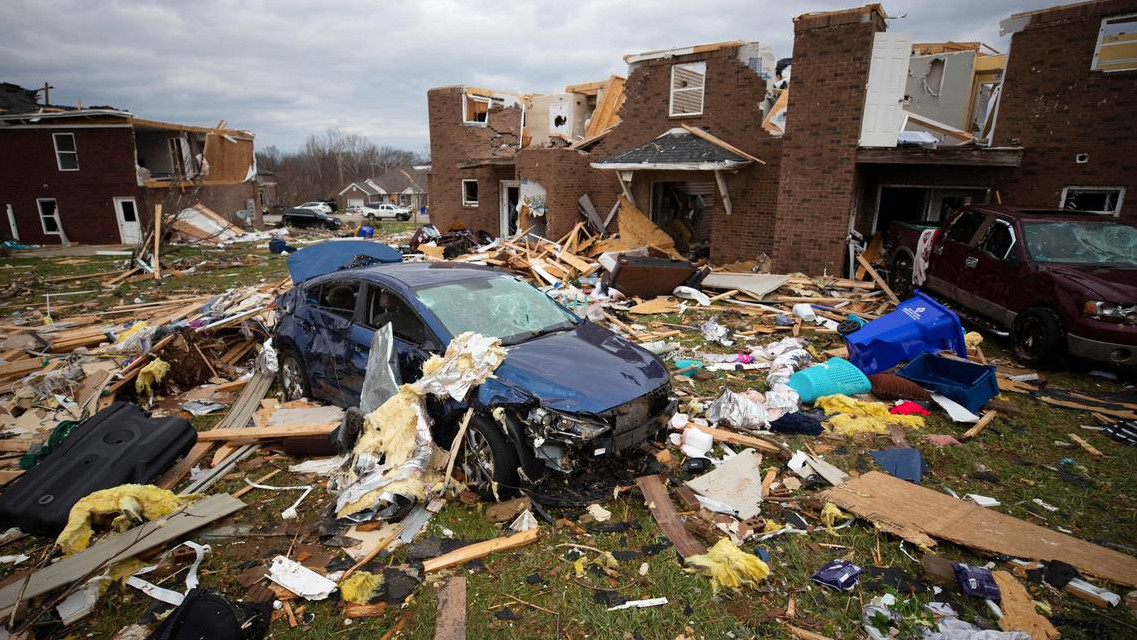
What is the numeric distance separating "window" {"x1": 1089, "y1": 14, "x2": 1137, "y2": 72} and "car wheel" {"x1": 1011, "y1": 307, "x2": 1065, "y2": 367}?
7162 millimetres

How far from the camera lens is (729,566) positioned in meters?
3.35

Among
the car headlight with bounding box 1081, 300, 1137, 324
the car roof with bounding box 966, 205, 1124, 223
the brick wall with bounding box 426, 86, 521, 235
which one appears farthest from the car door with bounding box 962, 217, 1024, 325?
the brick wall with bounding box 426, 86, 521, 235

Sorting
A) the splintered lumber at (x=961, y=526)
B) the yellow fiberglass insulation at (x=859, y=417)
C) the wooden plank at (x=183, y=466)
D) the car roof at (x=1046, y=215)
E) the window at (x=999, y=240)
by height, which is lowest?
the wooden plank at (x=183, y=466)

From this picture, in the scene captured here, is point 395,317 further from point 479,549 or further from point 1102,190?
point 1102,190

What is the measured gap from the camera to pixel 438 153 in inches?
922

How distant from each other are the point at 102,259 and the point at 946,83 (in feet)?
98.3

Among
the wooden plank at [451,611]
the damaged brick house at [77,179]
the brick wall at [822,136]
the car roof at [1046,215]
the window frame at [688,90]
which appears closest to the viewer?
the wooden plank at [451,611]

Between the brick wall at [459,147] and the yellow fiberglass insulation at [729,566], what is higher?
the brick wall at [459,147]

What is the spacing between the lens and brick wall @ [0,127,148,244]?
77.2 ft

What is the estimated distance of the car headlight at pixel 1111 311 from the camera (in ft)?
19.7

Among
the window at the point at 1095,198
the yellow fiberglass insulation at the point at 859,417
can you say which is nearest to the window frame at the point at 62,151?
the yellow fiberglass insulation at the point at 859,417

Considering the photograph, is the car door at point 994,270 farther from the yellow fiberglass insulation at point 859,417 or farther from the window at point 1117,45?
the window at point 1117,45

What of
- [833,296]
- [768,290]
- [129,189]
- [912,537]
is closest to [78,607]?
[912,537]

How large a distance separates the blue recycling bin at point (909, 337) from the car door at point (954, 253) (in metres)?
2.75
